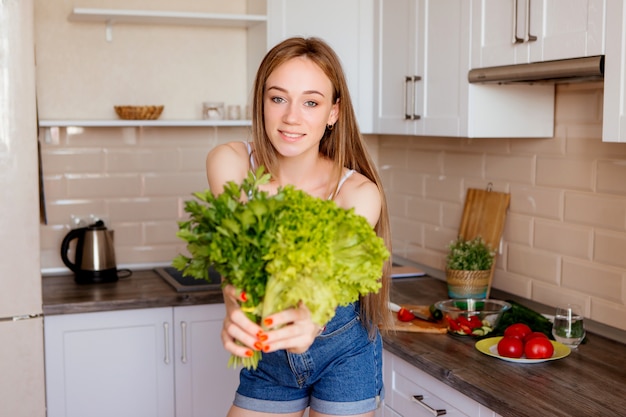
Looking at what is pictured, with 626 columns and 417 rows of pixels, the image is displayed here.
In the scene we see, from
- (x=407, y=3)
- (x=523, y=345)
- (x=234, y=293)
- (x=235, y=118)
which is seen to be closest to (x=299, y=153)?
(x=234, y=293)

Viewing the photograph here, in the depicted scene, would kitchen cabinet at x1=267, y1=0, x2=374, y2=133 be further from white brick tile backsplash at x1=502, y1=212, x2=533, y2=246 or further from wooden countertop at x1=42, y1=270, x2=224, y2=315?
wooden countertop at x1=42, y1=270, x2=224, y2=315

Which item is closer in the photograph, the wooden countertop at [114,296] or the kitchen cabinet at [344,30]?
the wooden countertop at [114,296]

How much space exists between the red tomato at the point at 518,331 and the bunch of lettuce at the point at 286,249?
1.10 metres

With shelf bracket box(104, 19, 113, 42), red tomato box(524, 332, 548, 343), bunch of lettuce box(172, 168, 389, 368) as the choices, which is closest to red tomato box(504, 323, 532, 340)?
red tomato box(524, 332, 548, 343)

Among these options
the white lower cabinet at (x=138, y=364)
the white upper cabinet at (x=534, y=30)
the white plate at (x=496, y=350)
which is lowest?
the white lower cabinet at (x=138, y=364)

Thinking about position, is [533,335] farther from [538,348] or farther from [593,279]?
[593,279]

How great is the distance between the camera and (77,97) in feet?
12.1

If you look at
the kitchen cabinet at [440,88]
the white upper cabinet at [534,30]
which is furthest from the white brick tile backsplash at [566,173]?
the white upper cabinet at [534,30]

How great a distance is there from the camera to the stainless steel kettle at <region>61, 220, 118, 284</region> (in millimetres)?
3518

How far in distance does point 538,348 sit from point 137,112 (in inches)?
77.7

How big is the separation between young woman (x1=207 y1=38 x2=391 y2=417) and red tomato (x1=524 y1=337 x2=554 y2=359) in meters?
0.45

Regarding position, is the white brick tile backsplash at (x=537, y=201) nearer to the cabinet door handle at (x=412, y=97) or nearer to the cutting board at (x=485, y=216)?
the cutting board at (x=485, y=216)

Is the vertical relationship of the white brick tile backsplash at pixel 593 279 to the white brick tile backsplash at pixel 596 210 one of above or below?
below

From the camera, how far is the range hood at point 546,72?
223cm
